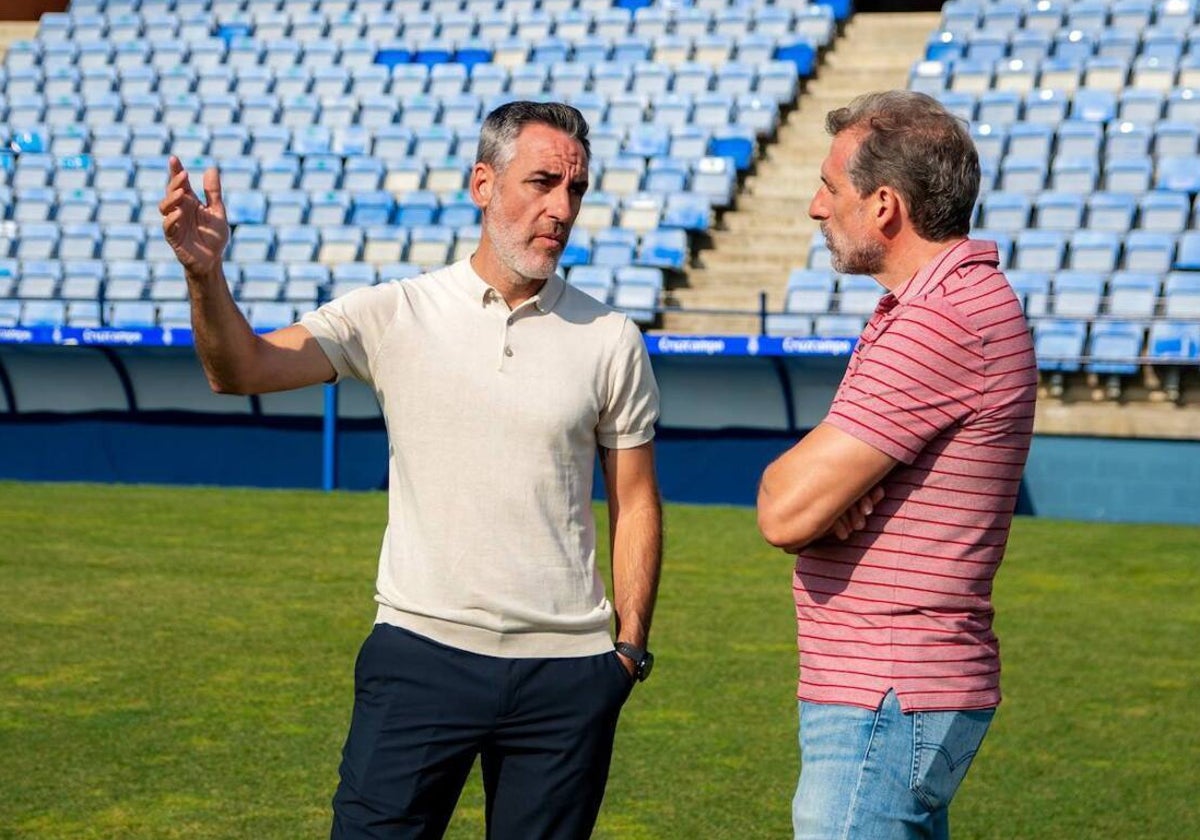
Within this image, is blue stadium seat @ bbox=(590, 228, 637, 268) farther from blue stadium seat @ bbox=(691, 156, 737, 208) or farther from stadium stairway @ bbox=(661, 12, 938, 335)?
blue stadium seat @ bbox=(691, 156, 737, 208)

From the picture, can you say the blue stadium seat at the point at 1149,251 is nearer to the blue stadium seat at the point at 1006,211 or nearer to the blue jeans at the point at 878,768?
the blue stadium seat at the point at 1006,211

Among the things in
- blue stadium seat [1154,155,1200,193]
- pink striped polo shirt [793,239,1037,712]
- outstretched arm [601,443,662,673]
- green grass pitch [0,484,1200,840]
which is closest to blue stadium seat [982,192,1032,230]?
blue stadium seat [1154,155,1200,193]

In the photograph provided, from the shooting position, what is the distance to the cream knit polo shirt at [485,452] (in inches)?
139

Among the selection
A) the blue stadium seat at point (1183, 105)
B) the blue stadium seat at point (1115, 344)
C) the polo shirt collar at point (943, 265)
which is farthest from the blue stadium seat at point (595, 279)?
the polo shirt collar at point (943, 265)

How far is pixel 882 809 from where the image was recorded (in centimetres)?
289

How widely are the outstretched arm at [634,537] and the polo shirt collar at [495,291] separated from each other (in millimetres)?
354

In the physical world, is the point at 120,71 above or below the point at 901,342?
above

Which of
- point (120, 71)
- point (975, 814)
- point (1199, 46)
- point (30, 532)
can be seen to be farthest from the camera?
point (120, 71)

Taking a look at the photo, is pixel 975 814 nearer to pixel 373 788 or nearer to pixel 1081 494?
pixel 373 788

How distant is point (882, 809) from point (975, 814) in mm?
3601

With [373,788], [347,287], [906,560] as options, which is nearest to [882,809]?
[906,560]

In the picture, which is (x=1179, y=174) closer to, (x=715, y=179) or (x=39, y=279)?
(x=715, y=179)

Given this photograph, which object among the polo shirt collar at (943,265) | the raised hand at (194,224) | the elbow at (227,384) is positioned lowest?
the elbow at (227,384)

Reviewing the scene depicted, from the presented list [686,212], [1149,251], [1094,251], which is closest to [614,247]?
[686,212]
